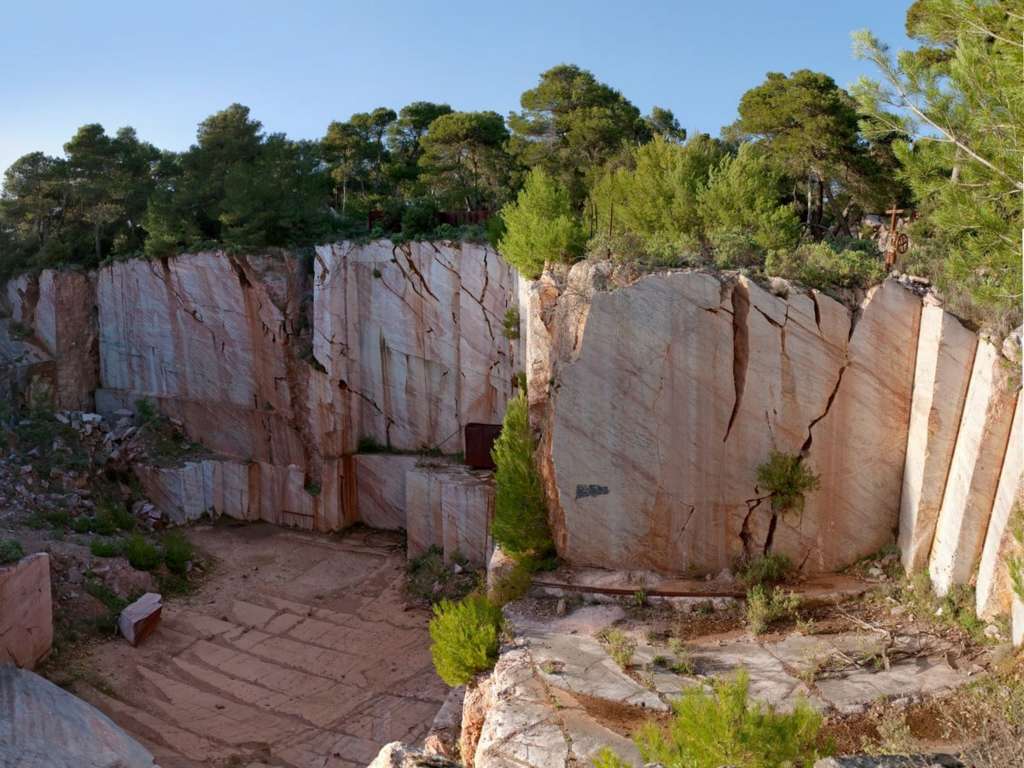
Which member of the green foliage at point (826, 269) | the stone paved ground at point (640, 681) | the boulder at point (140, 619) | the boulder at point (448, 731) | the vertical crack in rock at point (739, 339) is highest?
the green foliage at point (826, 269)

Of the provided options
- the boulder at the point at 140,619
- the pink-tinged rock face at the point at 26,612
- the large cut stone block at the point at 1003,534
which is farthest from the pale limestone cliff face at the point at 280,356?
the large cut stone block at the point at 1003,534

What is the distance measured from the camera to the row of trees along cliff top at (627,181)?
336 inches

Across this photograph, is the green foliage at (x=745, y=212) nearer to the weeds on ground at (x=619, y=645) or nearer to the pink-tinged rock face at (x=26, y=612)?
the weeds on ground at (x=619, y=645)

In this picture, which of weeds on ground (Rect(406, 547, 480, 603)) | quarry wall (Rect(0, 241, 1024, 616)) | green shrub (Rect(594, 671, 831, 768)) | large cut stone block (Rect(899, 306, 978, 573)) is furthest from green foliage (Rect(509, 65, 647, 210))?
green shrub (Rect(594, 671, 831, 768))

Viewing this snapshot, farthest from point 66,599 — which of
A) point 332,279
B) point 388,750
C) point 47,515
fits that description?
point 388,750

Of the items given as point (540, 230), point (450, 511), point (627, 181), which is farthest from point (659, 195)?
point (450, 511)

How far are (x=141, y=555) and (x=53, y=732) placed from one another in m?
6.41

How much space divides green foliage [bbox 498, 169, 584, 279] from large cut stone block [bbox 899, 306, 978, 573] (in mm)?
5289

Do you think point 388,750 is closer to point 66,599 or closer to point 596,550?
point 596,550

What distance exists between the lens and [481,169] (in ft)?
80.3

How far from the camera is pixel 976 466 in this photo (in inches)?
321

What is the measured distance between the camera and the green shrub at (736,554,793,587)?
968 centimetres

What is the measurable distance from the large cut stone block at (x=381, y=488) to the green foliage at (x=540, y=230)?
627 cm

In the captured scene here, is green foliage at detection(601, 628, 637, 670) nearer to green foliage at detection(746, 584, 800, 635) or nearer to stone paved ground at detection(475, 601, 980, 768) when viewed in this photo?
stone paved ground at detection(475, 601, 980, 768)
